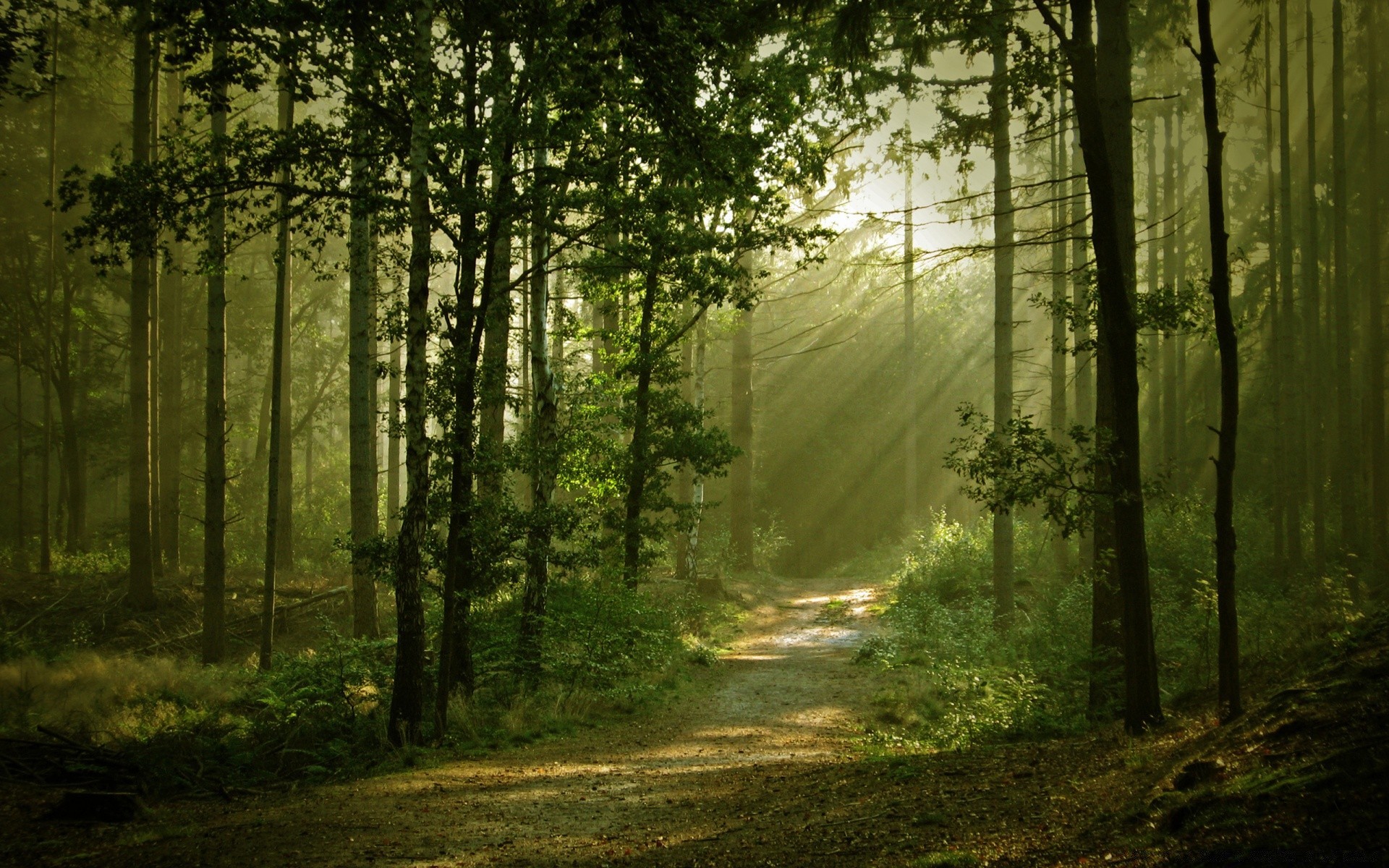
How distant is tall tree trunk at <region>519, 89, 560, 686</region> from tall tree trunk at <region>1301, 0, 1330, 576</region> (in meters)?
14.8

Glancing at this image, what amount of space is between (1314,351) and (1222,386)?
865 inches

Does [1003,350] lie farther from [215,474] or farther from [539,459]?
[215,474]

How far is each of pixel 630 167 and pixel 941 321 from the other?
3121 centimetres

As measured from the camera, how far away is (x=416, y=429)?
847cm

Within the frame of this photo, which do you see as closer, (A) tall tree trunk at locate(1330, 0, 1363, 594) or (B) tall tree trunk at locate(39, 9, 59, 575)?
(A) tall tree trunk at locate(1330, 0, 1363, 594)

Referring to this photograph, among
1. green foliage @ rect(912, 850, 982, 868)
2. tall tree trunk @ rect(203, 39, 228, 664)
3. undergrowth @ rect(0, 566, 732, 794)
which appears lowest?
undergrowth @ rect(0, 566, 732, 794)

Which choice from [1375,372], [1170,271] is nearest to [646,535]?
[1375,372]

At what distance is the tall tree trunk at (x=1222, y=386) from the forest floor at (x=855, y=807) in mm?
561

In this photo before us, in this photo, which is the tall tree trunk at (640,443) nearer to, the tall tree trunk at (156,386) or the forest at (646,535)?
the forest at (646,535)

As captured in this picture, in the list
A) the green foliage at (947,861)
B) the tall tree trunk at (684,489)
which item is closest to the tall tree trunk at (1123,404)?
the green foliage at (947,861)

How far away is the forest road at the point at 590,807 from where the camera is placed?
16.4 ft

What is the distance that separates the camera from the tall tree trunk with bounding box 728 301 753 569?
2470 cm

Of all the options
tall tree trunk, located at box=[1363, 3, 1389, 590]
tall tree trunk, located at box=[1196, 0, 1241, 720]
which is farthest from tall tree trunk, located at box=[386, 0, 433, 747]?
tall tree trunk, located at box=[1363, 3, 1389, 590]

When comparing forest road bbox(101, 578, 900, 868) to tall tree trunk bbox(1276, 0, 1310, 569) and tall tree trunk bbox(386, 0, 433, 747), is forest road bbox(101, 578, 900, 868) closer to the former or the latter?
tall tree trunk bbox(386, 0, 433, 747)
